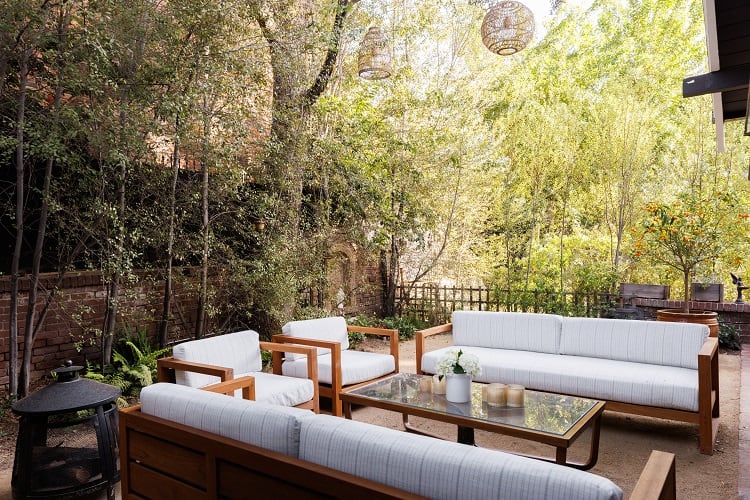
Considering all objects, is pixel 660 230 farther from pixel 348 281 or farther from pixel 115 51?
pixel 115 51

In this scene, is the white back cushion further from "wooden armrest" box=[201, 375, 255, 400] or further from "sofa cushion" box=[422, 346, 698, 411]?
"sofa cushion" box=[422, 346, 698, 411]

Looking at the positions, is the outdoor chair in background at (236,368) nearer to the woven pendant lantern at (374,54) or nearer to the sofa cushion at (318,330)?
the sofa cushion at (318,330)

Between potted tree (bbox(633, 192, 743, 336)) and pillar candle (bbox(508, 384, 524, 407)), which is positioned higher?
potted tree (bbox(633, 192, 743, 336))

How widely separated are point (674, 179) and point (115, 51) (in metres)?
8.84

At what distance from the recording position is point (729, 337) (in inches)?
272

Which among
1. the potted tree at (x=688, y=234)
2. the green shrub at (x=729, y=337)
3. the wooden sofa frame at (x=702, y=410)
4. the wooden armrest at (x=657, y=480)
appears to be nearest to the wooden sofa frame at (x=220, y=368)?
the wooden sofa frame at (x=702, y=410)

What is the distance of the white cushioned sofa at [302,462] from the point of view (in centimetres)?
144

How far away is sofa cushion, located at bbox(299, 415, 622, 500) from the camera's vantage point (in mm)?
1353

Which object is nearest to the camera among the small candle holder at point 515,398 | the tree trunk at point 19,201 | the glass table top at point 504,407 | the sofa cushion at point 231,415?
the sofa cushion at point 231,415

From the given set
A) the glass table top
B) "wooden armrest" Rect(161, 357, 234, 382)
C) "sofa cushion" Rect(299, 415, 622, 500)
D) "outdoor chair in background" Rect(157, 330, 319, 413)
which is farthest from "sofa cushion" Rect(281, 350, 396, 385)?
"sofa cushion" Rect(299, 415, 622, 500)

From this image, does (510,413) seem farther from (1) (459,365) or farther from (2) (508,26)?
(2) (508,26)

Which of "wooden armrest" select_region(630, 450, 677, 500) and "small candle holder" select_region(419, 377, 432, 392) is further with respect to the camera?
"small candle holder" select_region(419, 377, 432, 392)

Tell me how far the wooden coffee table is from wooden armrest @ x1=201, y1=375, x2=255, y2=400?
0.65 metres

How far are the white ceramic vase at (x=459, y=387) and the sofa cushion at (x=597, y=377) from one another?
1.96ft
